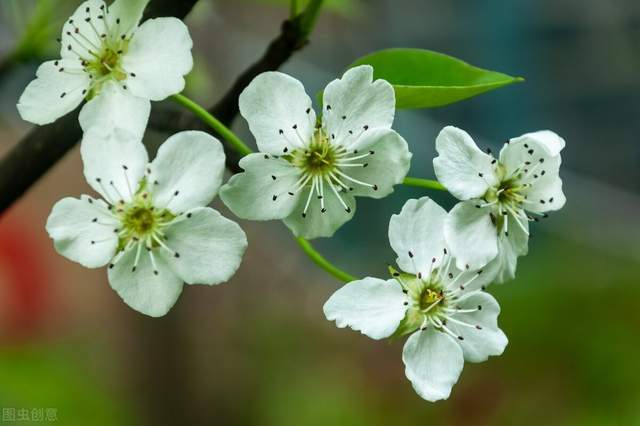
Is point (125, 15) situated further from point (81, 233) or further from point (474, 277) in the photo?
point (474, 277)

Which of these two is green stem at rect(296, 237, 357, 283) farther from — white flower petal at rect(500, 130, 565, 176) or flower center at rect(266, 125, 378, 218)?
white flower petal at rect(500, 130, 565, 176)

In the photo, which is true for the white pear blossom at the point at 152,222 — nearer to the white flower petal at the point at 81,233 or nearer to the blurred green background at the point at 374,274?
the white flower petal at the point at 81,233

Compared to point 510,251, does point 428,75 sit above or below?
above

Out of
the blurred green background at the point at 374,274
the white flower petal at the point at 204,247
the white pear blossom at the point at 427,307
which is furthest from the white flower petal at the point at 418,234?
the blurred green background at the point at 374,274

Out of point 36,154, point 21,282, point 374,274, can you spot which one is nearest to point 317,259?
point 36,154

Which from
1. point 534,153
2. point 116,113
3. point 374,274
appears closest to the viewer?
point 116,113

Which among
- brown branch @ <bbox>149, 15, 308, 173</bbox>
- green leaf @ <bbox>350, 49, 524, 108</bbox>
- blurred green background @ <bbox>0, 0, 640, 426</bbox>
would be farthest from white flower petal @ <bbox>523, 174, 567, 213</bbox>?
blurred green background @ <bbox>0, 0, 640, 426</bbox>

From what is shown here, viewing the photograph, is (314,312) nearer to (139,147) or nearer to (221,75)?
(221,75)

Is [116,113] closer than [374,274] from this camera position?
Yes
